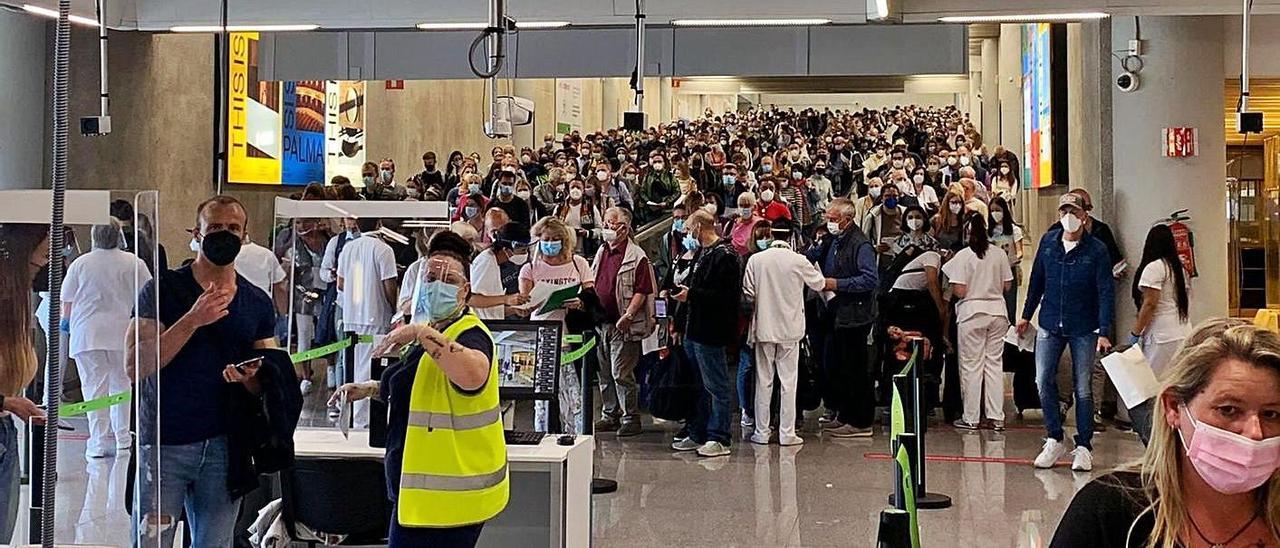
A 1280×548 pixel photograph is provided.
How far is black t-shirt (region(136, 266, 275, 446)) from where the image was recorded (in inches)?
167

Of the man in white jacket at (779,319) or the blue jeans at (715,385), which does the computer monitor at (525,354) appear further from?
the man in white jacket at (779,319)

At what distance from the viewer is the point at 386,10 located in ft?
35.3

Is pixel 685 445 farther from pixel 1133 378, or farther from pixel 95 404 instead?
pixel 1133 378

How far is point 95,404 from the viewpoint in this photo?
9.86 ft

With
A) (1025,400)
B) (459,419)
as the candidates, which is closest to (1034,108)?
(1025,400)

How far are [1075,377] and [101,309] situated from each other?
6.65 meters

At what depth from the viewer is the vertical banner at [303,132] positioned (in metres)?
17.5

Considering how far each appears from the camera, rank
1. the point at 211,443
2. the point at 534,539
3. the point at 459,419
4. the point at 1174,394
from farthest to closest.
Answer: the point at 534,539, the point at 211,443, the point at 459,419, the point at 1174,394

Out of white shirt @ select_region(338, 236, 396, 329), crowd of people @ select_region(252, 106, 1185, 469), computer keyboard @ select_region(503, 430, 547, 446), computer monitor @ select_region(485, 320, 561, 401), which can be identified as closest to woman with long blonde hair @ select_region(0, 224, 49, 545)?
computer keyboard @ select_region(503, 430, 547, 446)

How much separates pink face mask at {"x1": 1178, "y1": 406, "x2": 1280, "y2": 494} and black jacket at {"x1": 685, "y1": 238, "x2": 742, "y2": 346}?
6.95 metres

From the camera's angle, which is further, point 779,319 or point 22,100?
point 22,100

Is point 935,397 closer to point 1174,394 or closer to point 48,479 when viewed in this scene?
point 1174,394

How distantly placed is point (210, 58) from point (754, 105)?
55.3 ft

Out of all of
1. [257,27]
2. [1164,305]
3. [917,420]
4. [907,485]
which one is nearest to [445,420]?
[907,485]
